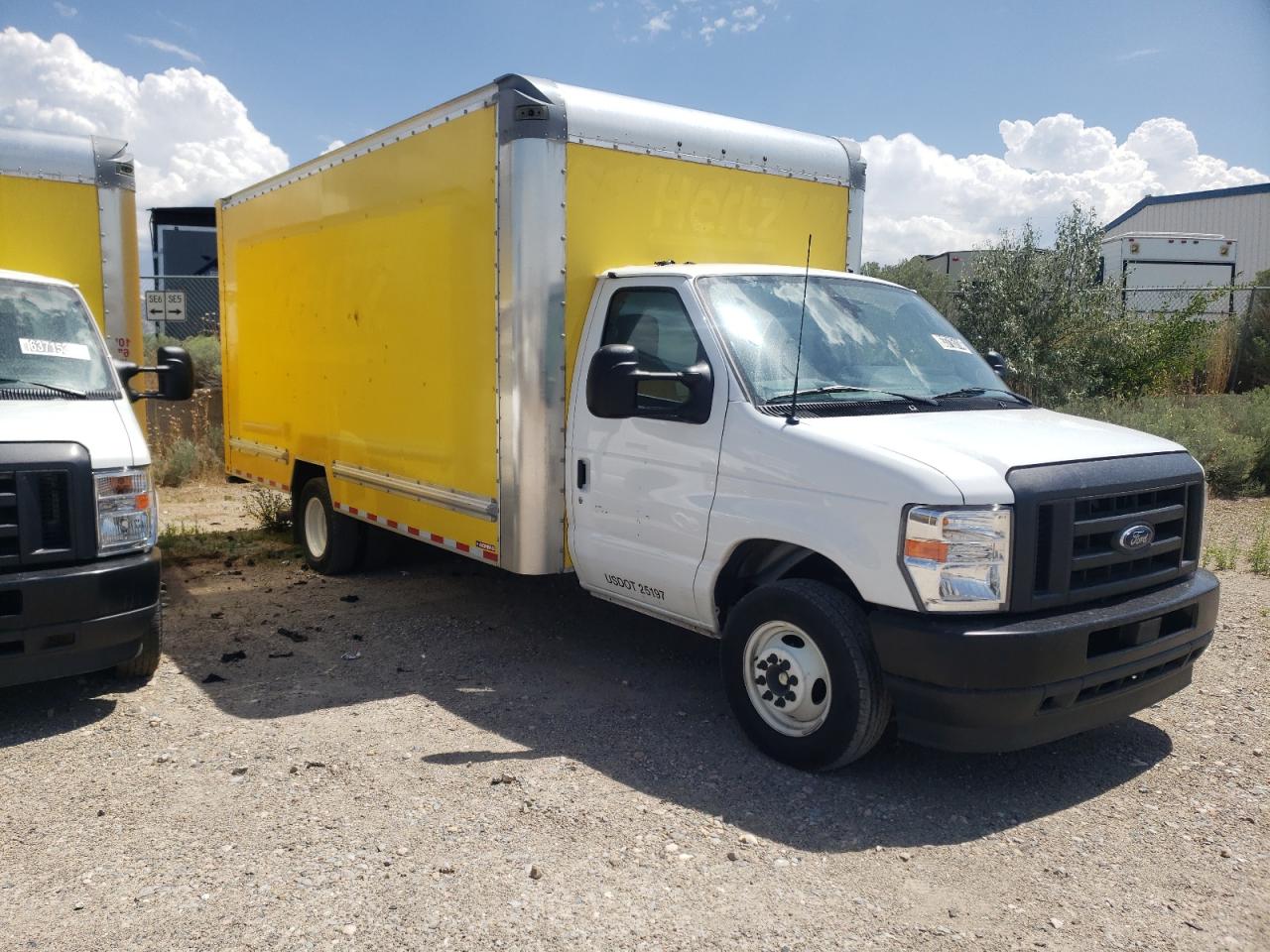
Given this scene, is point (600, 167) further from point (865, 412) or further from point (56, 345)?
point (56, 345)

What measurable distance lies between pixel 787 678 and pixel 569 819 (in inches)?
43.9

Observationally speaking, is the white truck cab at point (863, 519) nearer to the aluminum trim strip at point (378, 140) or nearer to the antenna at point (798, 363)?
the antenna at point (798, 363)

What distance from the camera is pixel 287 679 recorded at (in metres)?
5.76

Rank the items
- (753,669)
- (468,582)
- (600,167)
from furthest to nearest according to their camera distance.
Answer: (468,582)
(600,167)
(753,669)

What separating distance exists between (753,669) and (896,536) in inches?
40.5

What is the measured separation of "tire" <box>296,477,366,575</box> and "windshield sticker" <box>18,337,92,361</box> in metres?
2.31

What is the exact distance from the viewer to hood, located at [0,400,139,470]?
4961 millimetres

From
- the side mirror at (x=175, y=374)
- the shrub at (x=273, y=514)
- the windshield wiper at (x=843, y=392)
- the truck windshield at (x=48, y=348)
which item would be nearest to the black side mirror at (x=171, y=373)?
the side mirror at (x=175, y=374)

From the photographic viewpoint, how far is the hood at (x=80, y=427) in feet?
16.3

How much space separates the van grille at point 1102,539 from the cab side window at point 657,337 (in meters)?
1.67

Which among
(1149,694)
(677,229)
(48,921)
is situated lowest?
(48,921)

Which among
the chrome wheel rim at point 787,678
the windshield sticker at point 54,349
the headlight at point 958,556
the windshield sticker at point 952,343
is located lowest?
the chrome wheel rim at point 787,678

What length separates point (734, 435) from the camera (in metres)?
4.68

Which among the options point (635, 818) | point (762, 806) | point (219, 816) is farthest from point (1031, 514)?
point (219, 816)
